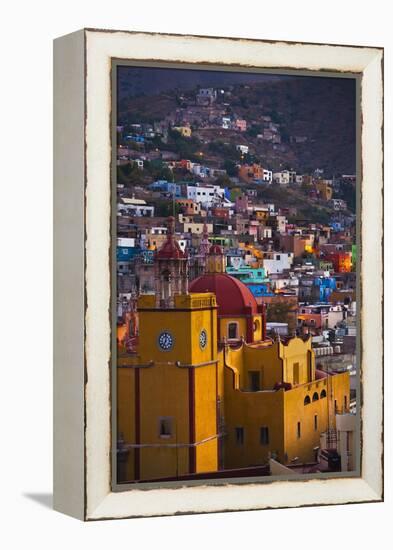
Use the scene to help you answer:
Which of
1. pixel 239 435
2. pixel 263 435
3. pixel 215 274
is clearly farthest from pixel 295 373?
pixel 215 274

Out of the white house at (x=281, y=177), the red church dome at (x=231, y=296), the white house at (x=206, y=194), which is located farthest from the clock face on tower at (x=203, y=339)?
the white house at (x=281, y=177)

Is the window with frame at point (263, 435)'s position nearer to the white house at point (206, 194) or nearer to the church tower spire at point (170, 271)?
the church tower spire at point (170, 271)

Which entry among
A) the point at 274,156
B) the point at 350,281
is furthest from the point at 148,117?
the point at 350,281

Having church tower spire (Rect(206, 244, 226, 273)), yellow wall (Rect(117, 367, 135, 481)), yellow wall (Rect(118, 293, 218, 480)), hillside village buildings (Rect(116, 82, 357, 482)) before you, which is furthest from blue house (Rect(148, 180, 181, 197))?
yellow wall (Rect(117, 367, 135, 481))

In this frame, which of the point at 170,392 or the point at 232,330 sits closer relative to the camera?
the point at 170,392

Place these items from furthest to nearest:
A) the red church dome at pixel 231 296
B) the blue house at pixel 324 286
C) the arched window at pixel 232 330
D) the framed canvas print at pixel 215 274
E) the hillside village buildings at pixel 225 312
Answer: the blue house at pixel 324 286 < the arched window at pixel 232 330 < the red church dome at pixel 231 296 < the hillside village buildings at pixel 225 312 < the framed canvas print at pixel 215 274

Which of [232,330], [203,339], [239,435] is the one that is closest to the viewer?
[203,339]

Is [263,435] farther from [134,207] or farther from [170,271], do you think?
[134,207]
